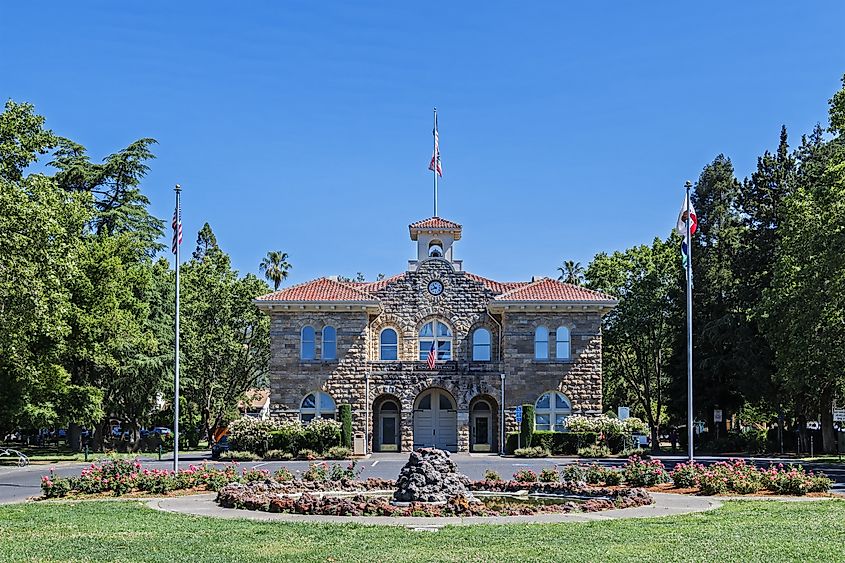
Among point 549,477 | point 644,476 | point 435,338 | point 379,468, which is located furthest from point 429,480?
point 435,338

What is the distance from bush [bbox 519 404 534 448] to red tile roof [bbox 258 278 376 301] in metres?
9.29

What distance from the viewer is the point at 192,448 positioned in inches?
2435

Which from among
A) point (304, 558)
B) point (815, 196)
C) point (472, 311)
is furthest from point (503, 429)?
point (304, 558)

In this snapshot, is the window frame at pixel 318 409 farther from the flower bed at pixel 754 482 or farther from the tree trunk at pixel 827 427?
the flower bed at pixel 754 482

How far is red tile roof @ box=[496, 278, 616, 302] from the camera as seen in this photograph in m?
49.5

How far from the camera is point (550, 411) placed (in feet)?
163

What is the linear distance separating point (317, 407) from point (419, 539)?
3529cm

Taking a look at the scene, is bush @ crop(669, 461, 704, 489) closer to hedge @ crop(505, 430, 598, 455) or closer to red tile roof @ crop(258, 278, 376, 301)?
hedge @ crop(505, 430, 598, 455)

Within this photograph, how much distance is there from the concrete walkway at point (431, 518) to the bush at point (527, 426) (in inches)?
1056

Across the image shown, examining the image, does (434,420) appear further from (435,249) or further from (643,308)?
(643,308)

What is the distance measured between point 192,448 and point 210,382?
4.19 meters

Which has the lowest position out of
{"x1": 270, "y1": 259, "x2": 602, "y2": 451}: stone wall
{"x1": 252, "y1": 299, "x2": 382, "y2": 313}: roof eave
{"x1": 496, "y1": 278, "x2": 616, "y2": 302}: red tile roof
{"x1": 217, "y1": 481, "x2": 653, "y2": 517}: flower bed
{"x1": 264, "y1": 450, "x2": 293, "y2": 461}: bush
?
{"x1": 264, "y1": 450, "x2": 293, "y2": 461}: bush

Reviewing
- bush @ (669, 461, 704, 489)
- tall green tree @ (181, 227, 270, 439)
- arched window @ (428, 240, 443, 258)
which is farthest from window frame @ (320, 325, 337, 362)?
bush @ (669, 461, 704, 489)

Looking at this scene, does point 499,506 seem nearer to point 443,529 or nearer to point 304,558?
point 443,529
